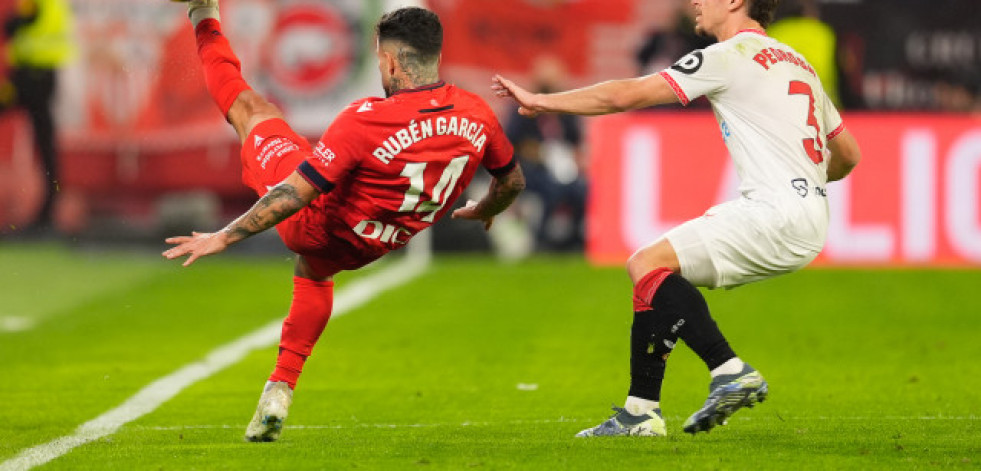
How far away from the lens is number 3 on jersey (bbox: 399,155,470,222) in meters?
6.88

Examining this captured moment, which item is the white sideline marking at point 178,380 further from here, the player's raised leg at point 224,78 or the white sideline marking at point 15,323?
the white sideline marking at point 15,323

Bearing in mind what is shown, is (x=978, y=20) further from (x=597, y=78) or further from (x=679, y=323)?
(x=679, y=323)

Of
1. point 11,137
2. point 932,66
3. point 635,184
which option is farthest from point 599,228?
point 11,137

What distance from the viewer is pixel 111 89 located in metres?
18.2

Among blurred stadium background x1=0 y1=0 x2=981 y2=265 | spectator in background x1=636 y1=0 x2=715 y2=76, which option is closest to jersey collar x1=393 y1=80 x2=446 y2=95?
blurred stadium background x1=0 y1=0 x2=981 y2=265

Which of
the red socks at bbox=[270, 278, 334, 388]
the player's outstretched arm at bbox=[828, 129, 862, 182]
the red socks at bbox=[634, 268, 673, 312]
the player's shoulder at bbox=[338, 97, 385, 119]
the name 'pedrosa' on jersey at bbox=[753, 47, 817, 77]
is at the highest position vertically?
the name 'pedrosa' on jersey at bbox=[753, 47, 817, 77]

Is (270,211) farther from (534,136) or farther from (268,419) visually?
(534,136)

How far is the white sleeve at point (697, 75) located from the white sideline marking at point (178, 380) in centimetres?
274

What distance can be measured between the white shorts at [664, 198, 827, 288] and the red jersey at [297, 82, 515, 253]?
35.5 inches

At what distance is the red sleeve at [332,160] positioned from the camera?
21.8 feet

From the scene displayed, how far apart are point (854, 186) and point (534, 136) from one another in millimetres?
3349

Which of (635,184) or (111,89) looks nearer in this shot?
(635,184)

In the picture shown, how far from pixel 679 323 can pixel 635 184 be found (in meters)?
9.90

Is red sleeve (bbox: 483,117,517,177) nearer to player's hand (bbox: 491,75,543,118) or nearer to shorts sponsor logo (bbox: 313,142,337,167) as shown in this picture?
player's hand (bbox: 491,75,543,118)
